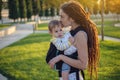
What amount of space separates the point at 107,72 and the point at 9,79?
10.6ft

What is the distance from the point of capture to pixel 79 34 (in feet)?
11.9

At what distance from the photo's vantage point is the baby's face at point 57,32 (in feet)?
12.8

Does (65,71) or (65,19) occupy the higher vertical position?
(65,19)

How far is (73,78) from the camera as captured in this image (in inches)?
151

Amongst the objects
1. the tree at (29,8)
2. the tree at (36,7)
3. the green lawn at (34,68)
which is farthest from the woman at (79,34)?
the tree at (36,7)

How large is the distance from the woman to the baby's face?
16cm

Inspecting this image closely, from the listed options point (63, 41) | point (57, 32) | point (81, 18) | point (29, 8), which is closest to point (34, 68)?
point (57, 32)

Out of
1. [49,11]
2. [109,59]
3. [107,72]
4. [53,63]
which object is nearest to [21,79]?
[107,72]

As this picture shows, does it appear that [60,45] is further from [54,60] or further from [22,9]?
[22,9]

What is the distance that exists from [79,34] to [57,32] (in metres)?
0.40

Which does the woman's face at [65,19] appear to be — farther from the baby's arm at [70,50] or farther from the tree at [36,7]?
the tree at [36,7]

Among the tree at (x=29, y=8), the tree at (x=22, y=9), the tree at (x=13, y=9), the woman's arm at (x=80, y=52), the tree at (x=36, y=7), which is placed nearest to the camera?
the woman's arm at (x=80, y=52)

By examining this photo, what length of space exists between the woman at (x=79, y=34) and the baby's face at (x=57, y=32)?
0.16 m

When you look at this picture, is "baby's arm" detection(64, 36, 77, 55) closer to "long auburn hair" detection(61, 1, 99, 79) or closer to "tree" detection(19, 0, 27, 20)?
"long auburn hair" detection(61, 1, 99, 79)
